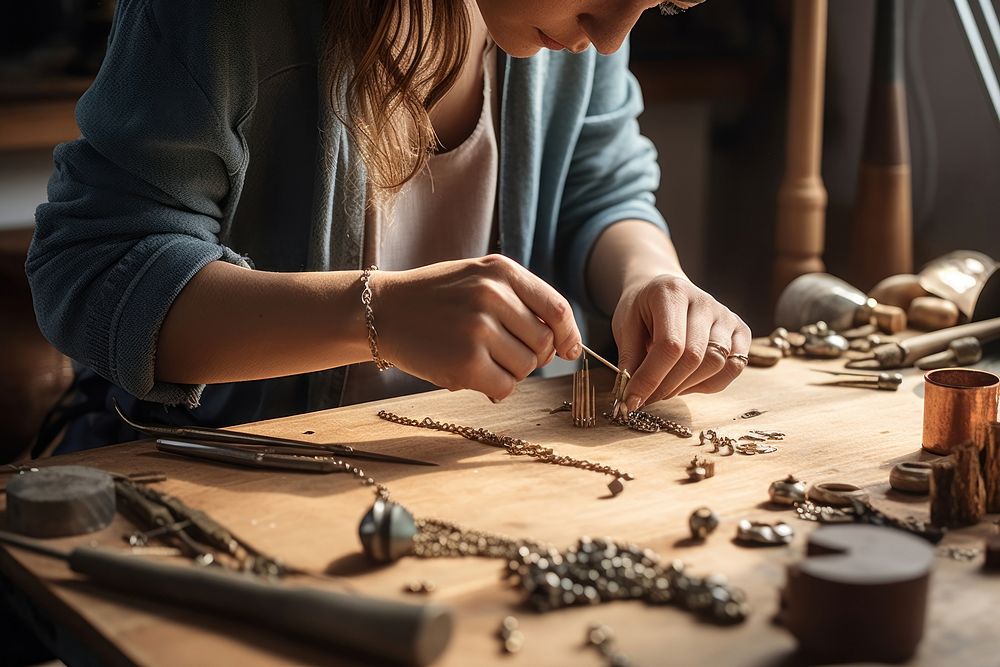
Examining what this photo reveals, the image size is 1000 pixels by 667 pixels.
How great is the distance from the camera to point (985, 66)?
1.94 metres

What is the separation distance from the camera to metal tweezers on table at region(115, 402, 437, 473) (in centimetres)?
113

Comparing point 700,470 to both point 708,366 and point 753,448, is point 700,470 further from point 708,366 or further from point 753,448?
point 708,366

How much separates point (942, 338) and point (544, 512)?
77 cm

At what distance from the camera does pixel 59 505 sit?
3.19 feet

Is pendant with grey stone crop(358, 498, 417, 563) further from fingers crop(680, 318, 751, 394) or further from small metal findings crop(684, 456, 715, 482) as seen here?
fingers crop(680, 318, 751, 394)

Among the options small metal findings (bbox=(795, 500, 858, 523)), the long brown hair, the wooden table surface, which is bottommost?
the wooden table surface

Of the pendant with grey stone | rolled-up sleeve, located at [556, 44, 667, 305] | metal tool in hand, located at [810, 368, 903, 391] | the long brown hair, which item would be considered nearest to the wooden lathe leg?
rolled-up sleeve, located at [556, 44, 667, 305]

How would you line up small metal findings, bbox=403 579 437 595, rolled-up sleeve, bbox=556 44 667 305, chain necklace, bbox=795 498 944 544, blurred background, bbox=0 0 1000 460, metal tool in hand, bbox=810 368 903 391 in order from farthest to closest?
1. blurred background, bbox=0 0 1000 460
2. rolled-up sleeve, bbox=556 44 667 305
3. metal tool in hand, bbox=810 368 903 391
4. chain necklace, bbox=795 498 944 544
5. small metal findings, bbox=403 579 437 595

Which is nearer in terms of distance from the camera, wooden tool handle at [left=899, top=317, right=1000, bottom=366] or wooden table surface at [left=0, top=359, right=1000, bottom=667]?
wooden table surface at [left=0, top=359, right=1000, bottom=667]

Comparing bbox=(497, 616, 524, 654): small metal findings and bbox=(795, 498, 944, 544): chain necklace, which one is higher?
Answer: bbox=(795, 498, 944, 544): chain necklace

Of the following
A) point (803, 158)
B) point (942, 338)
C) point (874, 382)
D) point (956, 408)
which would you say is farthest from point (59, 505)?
point (803, 158)

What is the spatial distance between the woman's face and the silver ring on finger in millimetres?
340

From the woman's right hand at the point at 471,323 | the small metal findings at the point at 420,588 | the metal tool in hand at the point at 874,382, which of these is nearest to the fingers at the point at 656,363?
the woman's right hand at the point at 471,323

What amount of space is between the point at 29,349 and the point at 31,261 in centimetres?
51
